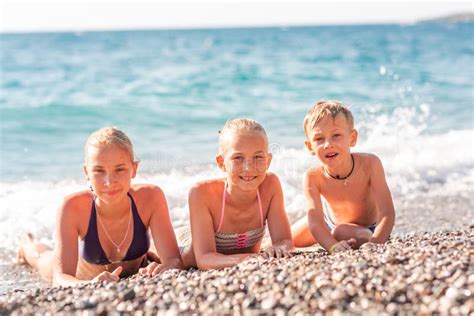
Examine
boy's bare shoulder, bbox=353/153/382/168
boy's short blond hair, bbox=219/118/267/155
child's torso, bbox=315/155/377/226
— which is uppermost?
boy's short blond hair, bbox=219/118/267/155

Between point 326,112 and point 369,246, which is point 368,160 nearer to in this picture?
point 326,112

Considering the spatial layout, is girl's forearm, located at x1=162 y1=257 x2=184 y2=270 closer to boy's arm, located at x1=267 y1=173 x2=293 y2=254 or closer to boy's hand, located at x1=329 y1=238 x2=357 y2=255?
boy's arm, located at x1=267 y1=173 x2=293 y2=254

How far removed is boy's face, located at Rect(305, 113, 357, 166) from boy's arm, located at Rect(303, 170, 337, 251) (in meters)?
0.24

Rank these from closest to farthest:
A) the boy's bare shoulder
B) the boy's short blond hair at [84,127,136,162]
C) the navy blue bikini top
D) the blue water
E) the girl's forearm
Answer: the boy's short blond hair at [84,127,136,162] → the girl's forearm → the navy blue bikini top → the boy's bare shoulder → the blue water

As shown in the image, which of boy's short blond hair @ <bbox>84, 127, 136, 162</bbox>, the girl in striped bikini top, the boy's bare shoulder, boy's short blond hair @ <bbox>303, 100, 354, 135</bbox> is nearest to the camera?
boy's short blond hair @ <bbox>84, 127, 136, 162</bbox>

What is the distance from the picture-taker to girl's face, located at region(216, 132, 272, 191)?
5.50m

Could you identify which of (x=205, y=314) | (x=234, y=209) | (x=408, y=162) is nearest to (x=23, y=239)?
(x=234, y=209)

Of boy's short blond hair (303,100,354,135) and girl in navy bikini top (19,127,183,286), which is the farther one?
boy's short blond hair (303,100,354,135)

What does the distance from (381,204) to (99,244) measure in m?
2.41

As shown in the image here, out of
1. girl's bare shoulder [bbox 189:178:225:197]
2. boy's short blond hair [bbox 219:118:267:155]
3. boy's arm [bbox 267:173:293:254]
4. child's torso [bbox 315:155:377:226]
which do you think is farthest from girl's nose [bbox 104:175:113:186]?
child's torso [bbox 315:155:377:226]

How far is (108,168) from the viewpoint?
537 cm

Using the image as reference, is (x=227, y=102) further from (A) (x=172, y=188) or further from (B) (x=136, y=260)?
(B) (x=136, y=260)

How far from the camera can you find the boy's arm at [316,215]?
5754mm

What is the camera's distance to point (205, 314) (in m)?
3.77
